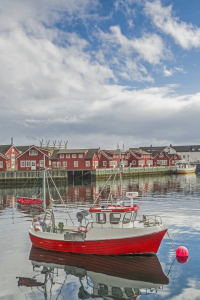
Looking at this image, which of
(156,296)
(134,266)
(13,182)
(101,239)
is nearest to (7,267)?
(101,239)

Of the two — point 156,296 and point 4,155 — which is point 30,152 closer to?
point 4,155

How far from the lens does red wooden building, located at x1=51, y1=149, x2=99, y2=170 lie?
8694 cm

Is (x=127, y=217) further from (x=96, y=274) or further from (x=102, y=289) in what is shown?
(x=102, y=289)

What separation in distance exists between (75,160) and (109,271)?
71324 mm

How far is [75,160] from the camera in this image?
87375 mm

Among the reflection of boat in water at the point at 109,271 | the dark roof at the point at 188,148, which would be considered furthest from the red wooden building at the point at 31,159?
the dark roof at the point at 188,148

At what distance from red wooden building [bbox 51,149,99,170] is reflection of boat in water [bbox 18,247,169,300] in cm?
6651

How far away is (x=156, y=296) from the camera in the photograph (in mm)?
13781

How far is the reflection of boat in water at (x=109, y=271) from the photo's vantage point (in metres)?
14.6

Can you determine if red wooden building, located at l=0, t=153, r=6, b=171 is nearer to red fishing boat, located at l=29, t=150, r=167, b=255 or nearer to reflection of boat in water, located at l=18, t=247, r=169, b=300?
reflection of boat in water, located at l=18, t=247, r=169, b=300

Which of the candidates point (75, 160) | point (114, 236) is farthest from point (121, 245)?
point (75, 160)

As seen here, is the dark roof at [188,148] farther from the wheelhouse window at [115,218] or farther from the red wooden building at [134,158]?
the wheelhouse window at [115,218]

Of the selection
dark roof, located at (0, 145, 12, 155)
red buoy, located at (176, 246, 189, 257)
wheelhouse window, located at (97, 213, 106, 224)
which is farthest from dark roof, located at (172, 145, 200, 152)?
wheelhouse window, located at (97, 213, 106, 224)

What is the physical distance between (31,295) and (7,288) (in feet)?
4.70
